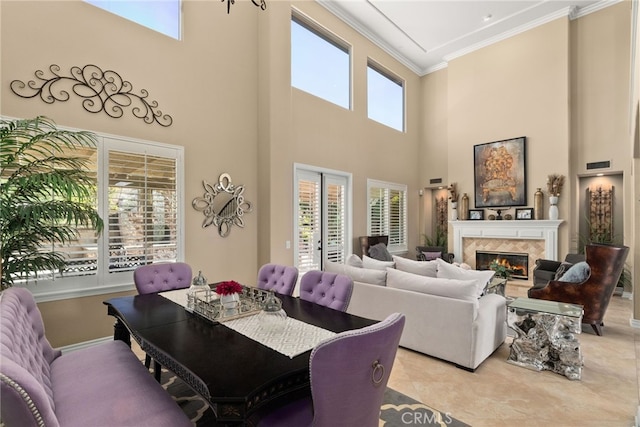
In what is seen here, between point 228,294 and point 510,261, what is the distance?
23.2 ft

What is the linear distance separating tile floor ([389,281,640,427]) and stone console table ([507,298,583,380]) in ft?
0.32

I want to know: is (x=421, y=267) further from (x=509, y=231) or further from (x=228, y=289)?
(x=509, y=231)

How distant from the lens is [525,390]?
2674 mm

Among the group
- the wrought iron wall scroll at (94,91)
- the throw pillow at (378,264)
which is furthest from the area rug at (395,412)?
the wrought iron wall scroll at (94,91)

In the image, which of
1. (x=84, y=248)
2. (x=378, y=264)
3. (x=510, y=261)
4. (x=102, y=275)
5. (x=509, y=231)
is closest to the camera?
(x=84, y=248)

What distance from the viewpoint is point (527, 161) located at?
689 cm

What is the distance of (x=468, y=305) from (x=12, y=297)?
335 cm

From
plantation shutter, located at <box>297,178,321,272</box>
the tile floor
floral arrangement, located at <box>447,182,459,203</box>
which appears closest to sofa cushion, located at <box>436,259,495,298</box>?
the tile floor

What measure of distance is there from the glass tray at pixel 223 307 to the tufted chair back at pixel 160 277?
826 mm

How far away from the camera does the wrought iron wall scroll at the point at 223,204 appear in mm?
4410

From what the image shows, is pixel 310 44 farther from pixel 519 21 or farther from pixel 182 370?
pixel 182 370

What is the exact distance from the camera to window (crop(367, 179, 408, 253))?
23.6ft

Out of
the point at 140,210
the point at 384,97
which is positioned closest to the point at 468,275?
the point at 140,210

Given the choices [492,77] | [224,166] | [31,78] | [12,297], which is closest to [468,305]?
[12,297]
